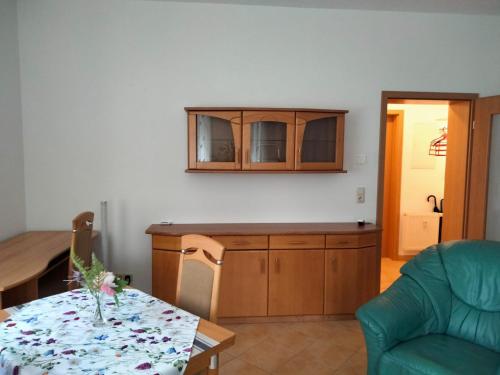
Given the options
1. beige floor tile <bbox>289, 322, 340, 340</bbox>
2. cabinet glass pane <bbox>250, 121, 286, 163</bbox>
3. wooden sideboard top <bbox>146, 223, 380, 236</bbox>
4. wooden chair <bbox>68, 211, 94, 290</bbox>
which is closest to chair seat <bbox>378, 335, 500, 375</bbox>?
beige floor tile <bbox>289, 322, 340, 340</bbox>

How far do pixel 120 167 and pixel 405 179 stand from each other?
3.86 meters

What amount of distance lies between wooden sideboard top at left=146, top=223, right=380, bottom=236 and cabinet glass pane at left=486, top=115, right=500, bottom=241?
46.9 inches

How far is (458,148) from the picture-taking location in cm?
362

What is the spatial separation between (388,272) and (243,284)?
2329mm

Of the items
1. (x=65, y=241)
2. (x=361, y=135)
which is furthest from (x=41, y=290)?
(x=361, y=135)

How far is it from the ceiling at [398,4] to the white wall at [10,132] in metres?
1.57

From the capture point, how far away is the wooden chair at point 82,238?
7.62 feet

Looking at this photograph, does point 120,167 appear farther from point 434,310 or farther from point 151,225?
point 434,310

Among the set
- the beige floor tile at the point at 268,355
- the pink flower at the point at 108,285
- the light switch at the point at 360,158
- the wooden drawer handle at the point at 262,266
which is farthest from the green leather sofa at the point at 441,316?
the pink flower at the point at 108,285

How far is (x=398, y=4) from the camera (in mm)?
3225

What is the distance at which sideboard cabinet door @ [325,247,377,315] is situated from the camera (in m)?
3.11

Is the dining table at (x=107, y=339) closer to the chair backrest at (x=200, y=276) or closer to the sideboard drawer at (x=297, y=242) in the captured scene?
the chair backrest at (x=200, y=276)

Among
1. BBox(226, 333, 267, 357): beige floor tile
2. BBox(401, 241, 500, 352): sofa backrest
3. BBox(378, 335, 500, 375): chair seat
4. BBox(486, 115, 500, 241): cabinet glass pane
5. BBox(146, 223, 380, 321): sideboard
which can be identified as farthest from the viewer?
BBox(486, 115, 500, 241): cabinet glass pane

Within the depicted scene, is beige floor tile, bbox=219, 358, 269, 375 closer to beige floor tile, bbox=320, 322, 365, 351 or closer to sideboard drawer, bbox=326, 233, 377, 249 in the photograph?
beige floor tile, bbox=320, 322, 365, 351
